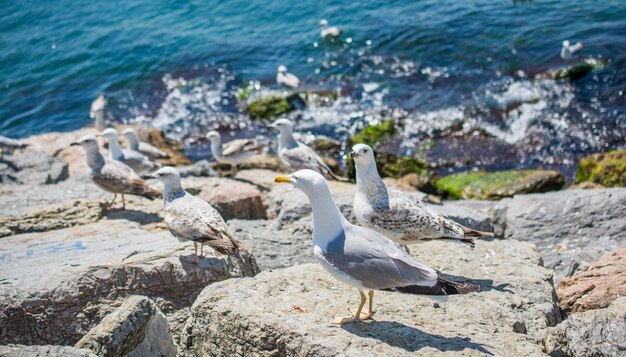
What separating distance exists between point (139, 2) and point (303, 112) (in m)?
14.2

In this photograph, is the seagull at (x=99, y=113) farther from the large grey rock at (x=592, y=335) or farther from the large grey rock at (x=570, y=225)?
the large grey rock at (x=592, y=335)

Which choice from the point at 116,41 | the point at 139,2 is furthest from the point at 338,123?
the point at 139,2

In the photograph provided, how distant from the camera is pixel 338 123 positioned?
59.2 ft

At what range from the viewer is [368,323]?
5508 millimetres

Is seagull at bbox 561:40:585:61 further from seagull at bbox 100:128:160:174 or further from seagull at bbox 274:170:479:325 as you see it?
seagull at bbox 274:170:479:325

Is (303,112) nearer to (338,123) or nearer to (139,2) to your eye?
(338,123)

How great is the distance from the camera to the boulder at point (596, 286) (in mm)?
6133

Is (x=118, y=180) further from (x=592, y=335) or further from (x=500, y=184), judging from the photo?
(x=592, y=335)

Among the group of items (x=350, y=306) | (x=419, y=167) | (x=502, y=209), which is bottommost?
(x=419, y=167)

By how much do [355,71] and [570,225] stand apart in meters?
12.9

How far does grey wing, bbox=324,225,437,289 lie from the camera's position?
5.27 meters

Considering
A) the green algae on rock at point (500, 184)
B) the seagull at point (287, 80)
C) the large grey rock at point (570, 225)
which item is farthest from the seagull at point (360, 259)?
the seagull at point (287, 80)

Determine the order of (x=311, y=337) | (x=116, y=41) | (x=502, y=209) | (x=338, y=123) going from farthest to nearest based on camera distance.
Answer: (x=116, y=41)
(x=338, y=123)
(x=502, y=209)
(x=311, y=337)

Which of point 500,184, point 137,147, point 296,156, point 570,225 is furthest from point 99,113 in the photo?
point 570,225
